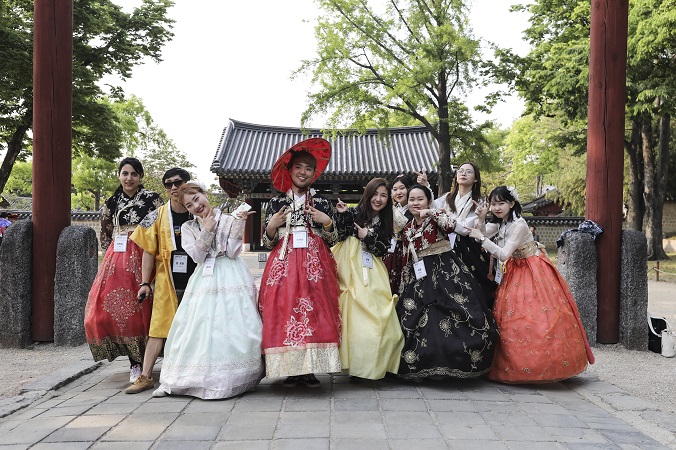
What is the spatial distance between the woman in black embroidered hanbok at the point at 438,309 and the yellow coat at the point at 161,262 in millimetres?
1808

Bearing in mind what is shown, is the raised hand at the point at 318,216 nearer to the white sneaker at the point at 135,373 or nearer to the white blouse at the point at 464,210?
the white blouse at the point at 464,210

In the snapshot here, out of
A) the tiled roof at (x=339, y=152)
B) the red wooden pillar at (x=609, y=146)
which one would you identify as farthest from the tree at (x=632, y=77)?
the red wooden pillar at (x=609, y=146)

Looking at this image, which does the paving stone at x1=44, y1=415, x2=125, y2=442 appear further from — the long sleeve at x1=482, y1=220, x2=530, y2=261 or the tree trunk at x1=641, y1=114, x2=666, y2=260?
the tree trunk at x1=641, y1=114, x2=666, y2=260

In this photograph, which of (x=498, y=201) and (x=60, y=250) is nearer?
(x=498, y=201)

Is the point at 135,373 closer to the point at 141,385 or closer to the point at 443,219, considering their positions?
the point at 141,385

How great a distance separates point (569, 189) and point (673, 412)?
77.3ft

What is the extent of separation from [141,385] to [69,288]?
2.42 metres

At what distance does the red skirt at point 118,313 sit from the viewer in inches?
165

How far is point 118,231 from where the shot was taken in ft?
14.5

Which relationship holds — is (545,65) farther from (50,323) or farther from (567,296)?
(50,323)

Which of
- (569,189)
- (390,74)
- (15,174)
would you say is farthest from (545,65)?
(15,174)

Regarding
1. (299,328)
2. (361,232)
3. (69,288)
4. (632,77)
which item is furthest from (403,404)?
(632,77)

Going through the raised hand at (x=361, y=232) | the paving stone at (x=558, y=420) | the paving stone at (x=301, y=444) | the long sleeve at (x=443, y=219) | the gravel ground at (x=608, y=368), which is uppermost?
the long sleeve at (x=443, y=219)

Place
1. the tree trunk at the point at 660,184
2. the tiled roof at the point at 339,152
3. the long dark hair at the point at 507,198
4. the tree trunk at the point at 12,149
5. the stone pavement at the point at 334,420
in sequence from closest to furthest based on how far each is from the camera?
the stone pavement at the point at 334,420
the long dark hair at the point at 507,198
the tree trunk at the point at 12,149
the tree trunk at the point at 660,184
the tiled roof at the point at 339,152
